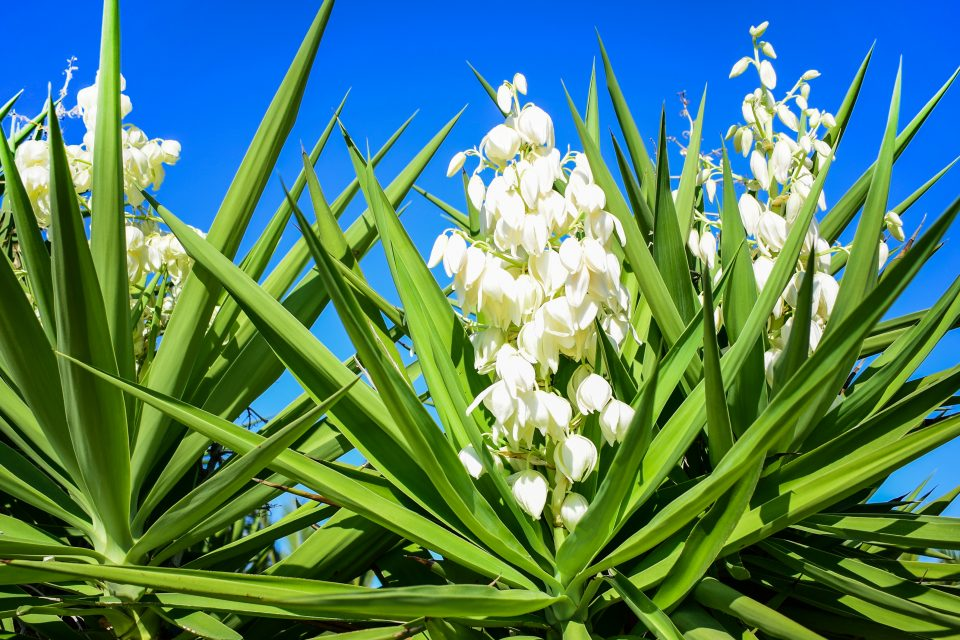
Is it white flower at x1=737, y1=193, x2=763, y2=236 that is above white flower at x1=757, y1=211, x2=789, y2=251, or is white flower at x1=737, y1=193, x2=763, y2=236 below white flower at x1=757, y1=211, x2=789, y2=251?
above

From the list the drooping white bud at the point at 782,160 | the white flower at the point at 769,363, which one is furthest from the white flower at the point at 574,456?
the drooping white bud at the point at 782,160

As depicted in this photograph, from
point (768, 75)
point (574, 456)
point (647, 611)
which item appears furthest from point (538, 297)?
point (768, 75)

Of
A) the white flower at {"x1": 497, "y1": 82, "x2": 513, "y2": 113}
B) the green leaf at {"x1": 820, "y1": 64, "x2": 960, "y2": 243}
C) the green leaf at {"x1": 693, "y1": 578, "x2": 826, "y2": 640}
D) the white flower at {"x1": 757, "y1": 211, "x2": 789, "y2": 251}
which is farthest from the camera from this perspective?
the green leaf at {"x1": 820, "y1": 64, "x2": 960, "y2": 243}

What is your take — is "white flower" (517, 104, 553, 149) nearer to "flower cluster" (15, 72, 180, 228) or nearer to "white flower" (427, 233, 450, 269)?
"white flower" (427, 233, 450, 269)

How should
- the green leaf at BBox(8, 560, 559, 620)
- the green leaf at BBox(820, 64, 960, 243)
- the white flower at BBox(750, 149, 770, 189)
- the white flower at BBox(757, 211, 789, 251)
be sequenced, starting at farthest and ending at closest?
the green leaf at BBox(820, 64, 960, 243) → the white flower at BBox(750, 149, 770, 189) → the white flower at BBox(757, 211, 789, 251) → the green leaf at BBox(8, 560, 559, 620)

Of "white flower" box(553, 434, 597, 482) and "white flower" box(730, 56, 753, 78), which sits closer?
"white flower" box(553, 434, 597, 482)

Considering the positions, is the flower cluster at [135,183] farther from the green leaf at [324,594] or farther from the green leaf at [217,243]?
the green leaf at [324,594]

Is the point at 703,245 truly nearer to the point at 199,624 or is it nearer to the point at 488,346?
the point at 488,346

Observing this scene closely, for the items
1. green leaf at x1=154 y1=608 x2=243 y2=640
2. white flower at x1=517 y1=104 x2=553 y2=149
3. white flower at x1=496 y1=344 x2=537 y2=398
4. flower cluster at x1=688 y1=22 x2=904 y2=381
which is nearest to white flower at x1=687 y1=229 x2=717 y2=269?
flower cluster at x1=688 y1=22 x2=904 y2=381
